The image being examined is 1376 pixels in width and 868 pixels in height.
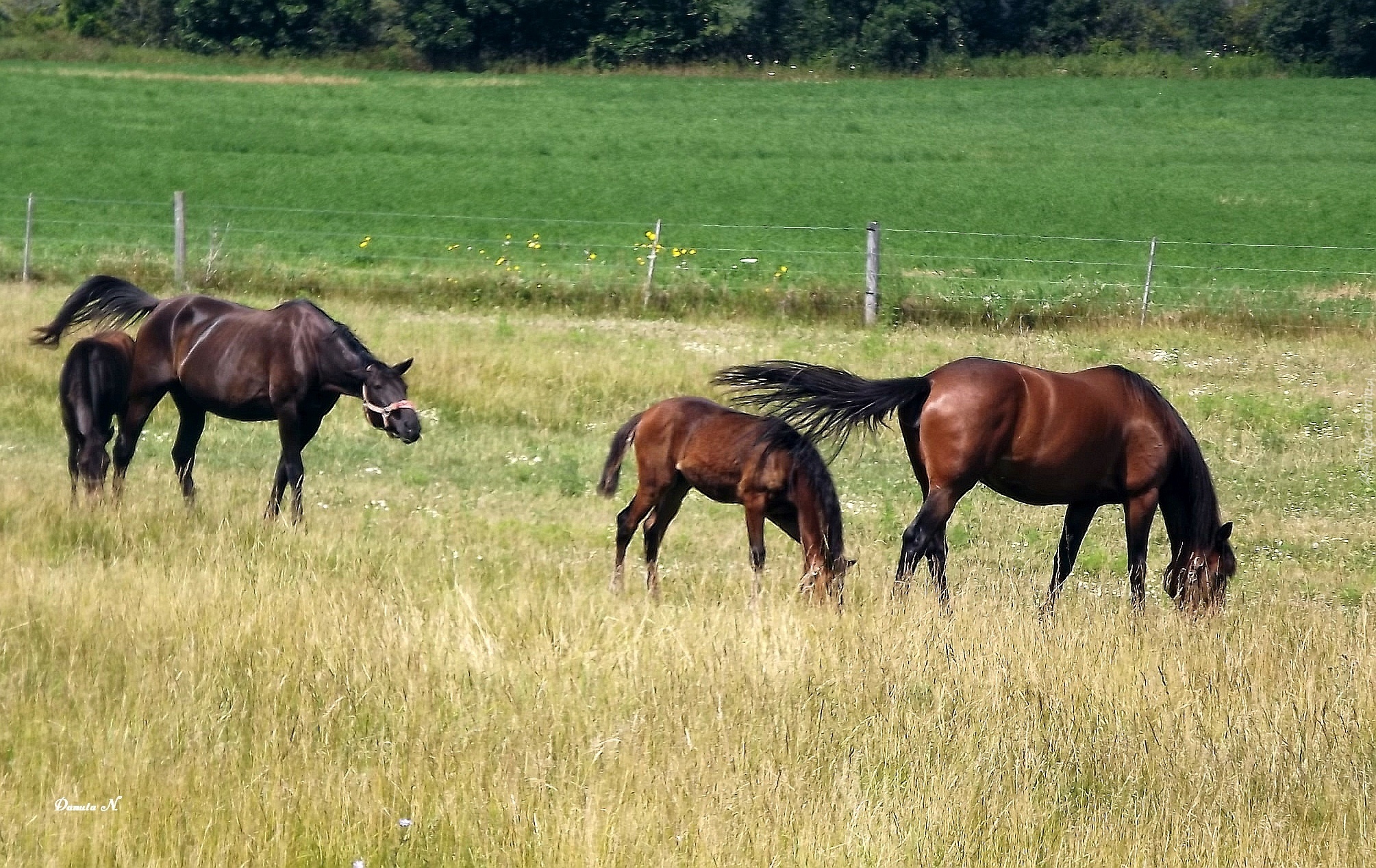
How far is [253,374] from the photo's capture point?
904 centimetres

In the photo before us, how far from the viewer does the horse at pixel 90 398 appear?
8.72m

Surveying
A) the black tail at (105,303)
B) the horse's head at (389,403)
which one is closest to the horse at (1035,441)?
the horse's head at (389,403)

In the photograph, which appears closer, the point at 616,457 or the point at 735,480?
the point at 735,480

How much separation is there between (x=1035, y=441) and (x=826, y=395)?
1.06 metres

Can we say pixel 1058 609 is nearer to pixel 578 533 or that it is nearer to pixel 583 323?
pixel 578 533

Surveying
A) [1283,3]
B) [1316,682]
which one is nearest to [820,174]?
[1283,3]

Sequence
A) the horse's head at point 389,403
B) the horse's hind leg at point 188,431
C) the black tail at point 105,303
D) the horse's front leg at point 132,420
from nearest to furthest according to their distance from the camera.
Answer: the horse's head at point 389,403
the horse's front leg at point 132,420
the horse's hind leg at point 188,431
the black tail at point 105,303

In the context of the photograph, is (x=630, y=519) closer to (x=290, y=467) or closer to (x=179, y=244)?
(x=290, y=467)

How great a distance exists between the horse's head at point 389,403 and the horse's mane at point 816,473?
2.24m

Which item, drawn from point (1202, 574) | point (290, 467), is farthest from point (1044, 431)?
point (290, 467)

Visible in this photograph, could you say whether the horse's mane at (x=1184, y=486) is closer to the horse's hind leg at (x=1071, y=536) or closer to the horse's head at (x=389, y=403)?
the horse's hind leg at (x=1071, y=536)

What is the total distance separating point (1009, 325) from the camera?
→ 56.3 ft

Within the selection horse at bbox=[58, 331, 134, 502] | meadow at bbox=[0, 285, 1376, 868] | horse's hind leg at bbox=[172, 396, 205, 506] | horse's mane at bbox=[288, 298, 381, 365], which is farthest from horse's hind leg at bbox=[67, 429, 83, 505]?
horse's mane at bbox=[288, 298, 381, 365]

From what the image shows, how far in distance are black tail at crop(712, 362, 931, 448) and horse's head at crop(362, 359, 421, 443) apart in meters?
2.06
